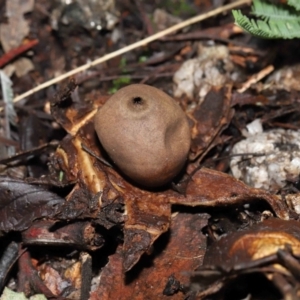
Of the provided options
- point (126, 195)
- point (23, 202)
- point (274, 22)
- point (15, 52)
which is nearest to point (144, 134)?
point (126, 195)

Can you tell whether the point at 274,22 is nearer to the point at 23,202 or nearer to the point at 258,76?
the point at 258,76

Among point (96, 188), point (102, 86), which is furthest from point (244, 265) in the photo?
point (102, 86)

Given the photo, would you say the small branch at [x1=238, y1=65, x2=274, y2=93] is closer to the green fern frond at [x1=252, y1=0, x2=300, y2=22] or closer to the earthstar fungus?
the green fern frond at [x1=252, y1=0, x2=300, y2=22]

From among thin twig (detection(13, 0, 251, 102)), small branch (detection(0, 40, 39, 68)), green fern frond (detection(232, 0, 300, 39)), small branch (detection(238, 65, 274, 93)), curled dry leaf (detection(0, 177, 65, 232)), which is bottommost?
small branch (detection(238, 65, 274, 93))

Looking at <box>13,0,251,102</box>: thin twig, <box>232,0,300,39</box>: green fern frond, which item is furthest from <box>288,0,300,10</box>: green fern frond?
<box>13,0,251,102</box>: thin twig

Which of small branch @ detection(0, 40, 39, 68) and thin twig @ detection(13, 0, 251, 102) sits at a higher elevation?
small branch @ detection(0, 40, 39, 68)

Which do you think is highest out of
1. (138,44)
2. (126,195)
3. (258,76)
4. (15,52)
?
(15,52)
